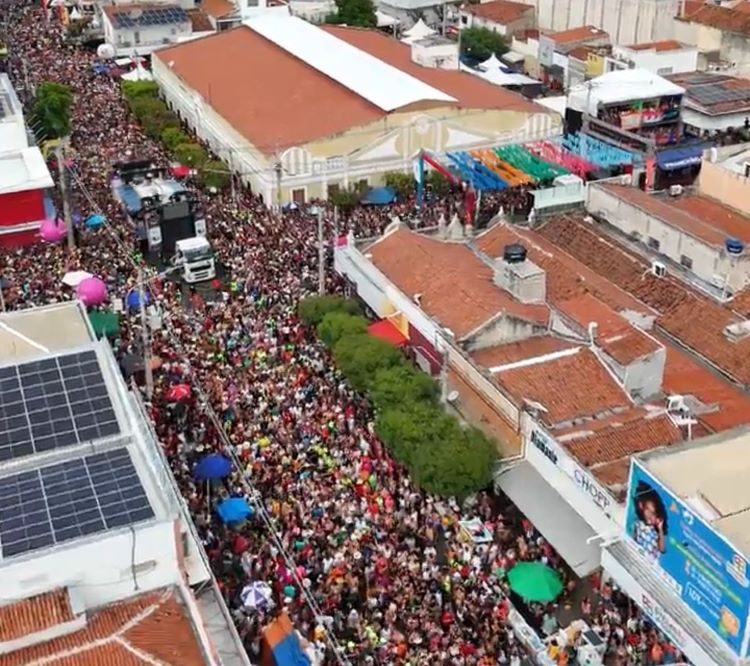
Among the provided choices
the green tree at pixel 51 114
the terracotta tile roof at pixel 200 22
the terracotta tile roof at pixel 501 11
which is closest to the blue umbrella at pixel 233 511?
the green tree at pixel 51 114

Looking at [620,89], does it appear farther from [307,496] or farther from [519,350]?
[307,496]

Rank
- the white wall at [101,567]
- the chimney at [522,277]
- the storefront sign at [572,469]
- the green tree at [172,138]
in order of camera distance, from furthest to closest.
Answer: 1. the green tree at [172,138]
2. the chimney at [522,277]
3. the storefront sign at [572,469]
4. the white wall at [101,567]

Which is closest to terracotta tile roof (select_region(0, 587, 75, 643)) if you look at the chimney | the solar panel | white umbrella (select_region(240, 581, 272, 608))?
the solar panel

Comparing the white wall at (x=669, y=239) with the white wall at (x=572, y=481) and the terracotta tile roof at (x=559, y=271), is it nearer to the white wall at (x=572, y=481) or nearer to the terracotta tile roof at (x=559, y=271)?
the terracotta tile roof at (x=559, y=271)

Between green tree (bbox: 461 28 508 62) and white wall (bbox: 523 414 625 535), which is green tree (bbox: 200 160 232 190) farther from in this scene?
green tree (bbox: 461 28 508 62)

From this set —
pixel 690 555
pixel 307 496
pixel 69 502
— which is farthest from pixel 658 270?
pixel 69 502

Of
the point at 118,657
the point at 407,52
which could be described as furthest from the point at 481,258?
the point at 407,52
